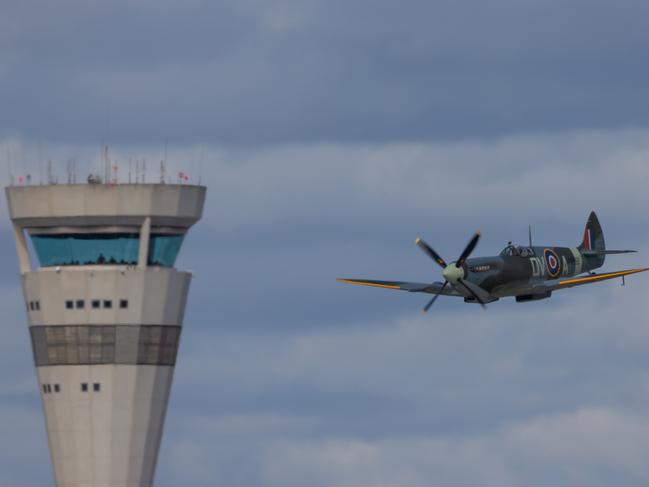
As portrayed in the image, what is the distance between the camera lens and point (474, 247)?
193 metres

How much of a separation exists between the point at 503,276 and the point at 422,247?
7.66 m

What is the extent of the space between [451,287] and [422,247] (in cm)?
441

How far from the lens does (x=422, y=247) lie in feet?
639

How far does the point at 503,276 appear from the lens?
197000mm

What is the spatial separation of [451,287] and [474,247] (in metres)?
4.66

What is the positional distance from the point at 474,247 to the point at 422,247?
439 centimetres

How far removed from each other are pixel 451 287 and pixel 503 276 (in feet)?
15.0

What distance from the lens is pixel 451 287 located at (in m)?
196

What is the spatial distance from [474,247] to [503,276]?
5.11 m
